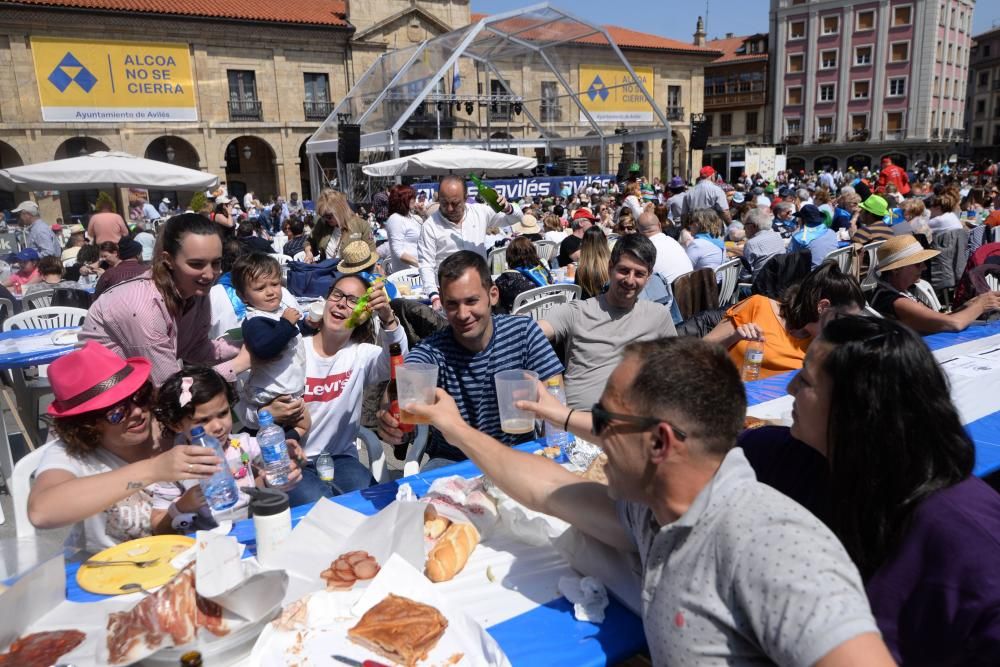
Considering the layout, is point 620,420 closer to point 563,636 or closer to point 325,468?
point 563,636

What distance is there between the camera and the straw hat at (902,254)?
426cm

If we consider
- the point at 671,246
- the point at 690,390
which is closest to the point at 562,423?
the point at 690,390

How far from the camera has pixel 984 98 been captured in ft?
228

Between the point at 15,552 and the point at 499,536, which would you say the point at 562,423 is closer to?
the point at 499,536

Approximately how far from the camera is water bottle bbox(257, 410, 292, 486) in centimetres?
240

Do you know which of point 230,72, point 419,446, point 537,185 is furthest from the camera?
point 230,72

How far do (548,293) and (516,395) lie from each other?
11.7ft

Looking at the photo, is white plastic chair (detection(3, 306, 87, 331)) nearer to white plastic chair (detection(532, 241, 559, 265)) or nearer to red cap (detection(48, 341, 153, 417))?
red cap (detection(48, 341, 153, 417))

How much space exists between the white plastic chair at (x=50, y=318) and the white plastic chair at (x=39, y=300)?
3.33 ft

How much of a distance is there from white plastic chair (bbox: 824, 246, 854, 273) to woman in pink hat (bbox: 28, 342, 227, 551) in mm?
7027

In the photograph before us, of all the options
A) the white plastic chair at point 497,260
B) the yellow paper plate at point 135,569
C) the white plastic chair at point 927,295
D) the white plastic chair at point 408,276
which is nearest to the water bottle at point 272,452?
the yellow paper plate at point 135,569

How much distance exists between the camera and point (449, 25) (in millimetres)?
32438

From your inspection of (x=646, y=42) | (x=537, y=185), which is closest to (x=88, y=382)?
(x=537, y=185)

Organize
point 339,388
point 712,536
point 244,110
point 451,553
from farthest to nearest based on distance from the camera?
1. point 244,110
2. point 339,388
3. point 451,553
4. point 712,536
